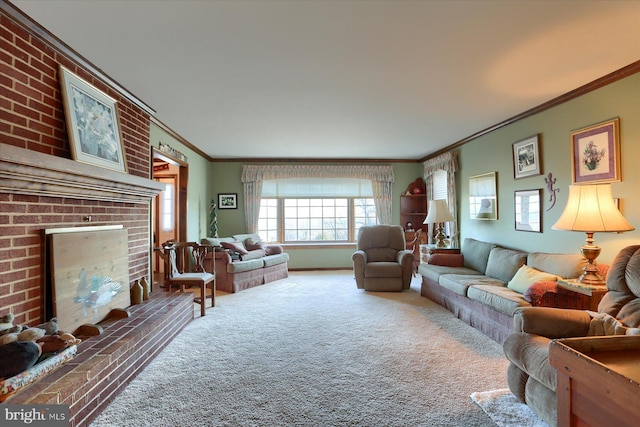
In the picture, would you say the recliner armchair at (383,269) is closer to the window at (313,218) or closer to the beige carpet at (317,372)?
the beige carpet at (317,372)

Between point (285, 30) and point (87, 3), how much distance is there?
1.16 m

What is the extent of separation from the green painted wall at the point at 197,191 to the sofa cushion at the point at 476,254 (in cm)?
455

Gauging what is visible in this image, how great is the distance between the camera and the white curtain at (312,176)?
681 centimetres

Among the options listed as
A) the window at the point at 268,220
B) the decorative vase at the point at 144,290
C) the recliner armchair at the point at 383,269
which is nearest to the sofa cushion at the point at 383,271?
the recliner armchair at the point at 383,269

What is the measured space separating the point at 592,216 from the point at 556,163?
4.14 ft

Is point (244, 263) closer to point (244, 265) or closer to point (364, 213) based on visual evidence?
point (244, 265)

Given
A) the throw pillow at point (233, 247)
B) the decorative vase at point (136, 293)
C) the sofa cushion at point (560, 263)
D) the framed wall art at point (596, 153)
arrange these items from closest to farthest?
the framed wall art at point (596, 153), the sofa cushion at point (560, 263), the decorative vase at point (136, 293), the throw pillow at point (233, 247)

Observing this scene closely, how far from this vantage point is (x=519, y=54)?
8.10ft

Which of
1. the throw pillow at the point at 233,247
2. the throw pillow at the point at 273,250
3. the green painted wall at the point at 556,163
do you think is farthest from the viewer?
the throw pillow at the point at 273,250

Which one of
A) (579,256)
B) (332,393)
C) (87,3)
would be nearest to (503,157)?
(579,256)

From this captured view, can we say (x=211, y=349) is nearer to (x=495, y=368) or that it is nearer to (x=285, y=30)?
(x=495, y=368)

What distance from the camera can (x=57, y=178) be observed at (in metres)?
2.02

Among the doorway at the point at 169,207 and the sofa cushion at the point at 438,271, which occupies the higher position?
the doorway at the point at 169,207

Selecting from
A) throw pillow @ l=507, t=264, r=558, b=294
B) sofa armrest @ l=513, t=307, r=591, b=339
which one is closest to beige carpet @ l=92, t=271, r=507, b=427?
sofa armrest @ l=513, t=307, r=591, b=339
